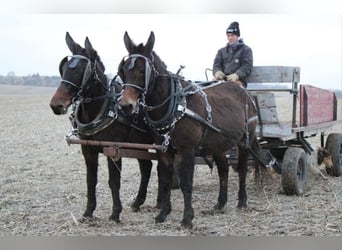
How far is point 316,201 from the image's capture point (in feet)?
22.7

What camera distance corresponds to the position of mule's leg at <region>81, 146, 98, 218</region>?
226 inches

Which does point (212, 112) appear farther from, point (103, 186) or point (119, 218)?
point (103, 186)

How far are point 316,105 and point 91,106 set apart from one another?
4.20 m

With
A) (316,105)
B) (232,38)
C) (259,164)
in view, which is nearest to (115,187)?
(259,164)

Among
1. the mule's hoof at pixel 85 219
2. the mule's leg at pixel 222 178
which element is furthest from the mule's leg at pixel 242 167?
the mule's hoof at pixel 85 219

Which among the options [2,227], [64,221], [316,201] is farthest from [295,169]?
Answer: [2,227]

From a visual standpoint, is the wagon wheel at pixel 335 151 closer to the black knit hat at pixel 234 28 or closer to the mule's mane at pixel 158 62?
the black knit hat at pixel 234 28

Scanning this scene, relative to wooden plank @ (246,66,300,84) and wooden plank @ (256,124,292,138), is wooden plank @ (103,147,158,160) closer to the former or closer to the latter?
wooden plank @ (256,124,292,138)

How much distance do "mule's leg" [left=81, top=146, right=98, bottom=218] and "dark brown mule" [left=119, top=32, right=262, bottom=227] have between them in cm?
78

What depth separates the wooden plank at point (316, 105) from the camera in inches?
294

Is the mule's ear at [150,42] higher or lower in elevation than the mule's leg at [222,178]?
higher

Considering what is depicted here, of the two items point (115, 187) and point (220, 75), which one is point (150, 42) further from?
point (220, 75)

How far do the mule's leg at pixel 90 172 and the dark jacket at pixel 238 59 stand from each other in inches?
104

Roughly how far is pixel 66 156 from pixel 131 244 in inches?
301
